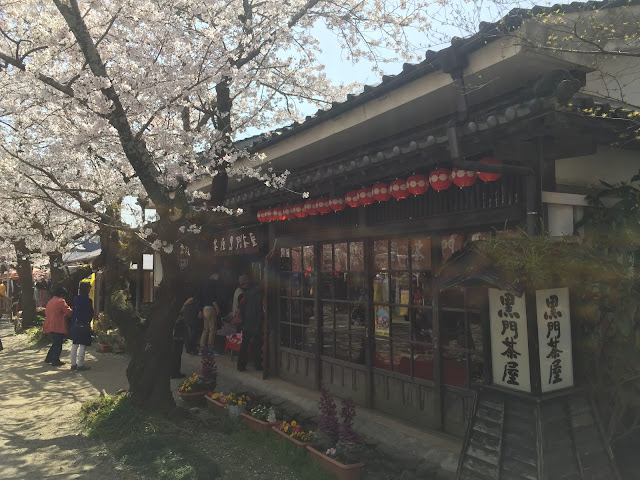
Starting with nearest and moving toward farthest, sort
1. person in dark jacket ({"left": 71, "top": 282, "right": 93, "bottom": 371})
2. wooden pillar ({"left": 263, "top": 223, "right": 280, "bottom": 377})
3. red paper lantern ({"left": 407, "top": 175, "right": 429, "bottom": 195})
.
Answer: red paper lantern ({"left": 407, "top": 175, "right": 429, "bottom": 195}), wooden pillar ({"left": 263, "top": 223, "right": 280, "bottom": 377}), person in dark jacket ({"left": 71, "top": 282, "right": 93, "bottom": 371})

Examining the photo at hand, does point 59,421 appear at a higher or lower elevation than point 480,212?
lower

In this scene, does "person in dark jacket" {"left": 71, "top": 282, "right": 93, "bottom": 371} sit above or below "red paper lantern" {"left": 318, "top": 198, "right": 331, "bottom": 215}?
below

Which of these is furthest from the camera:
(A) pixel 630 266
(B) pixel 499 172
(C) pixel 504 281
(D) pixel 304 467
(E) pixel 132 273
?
(E) pixel 132 273

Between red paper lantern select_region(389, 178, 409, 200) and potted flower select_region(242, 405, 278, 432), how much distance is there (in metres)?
3.45

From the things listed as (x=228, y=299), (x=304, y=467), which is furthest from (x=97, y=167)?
(x=304, y=467)

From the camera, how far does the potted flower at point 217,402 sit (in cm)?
A: 775

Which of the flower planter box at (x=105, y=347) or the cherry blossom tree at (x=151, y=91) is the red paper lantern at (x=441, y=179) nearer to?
the cherry blossom tree at (x=151, y=91)

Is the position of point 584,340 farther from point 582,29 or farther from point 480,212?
point 582,29

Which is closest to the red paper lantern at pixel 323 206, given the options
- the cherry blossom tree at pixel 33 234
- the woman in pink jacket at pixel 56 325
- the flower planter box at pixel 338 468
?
the flower planter box at pixel 338 468

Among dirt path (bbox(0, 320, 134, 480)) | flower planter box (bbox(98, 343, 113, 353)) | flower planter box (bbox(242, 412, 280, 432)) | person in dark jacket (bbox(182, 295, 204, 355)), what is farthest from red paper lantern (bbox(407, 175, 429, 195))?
flower planter box (bbox(98, 343, 113, 353))

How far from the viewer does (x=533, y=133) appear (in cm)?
462

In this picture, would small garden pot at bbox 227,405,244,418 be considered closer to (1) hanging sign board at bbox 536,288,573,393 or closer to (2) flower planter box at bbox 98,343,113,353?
(1) hanging sign board at bbox 536,288,573,393

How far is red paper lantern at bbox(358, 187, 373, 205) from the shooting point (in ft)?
24.0

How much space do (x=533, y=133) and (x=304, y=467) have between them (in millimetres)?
4357
